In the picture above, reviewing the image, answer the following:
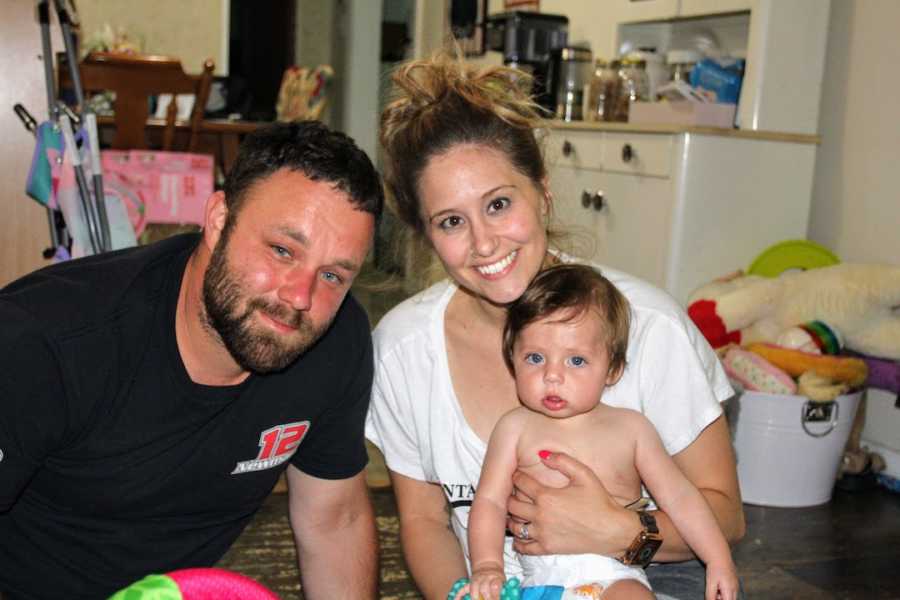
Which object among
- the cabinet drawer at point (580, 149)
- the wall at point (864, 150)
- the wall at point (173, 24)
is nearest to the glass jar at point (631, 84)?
the cabinet drawer at point (580, 149)

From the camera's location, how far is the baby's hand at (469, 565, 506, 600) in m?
1.44

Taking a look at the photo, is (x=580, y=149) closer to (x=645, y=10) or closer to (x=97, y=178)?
(x=645, y=10)

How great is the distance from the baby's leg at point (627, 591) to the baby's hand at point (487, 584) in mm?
150

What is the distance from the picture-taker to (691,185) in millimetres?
3418

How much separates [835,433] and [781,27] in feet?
4.83

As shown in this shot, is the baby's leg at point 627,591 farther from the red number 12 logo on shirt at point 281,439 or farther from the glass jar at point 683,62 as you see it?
the glass jar at point 683,62

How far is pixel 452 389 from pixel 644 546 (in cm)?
39

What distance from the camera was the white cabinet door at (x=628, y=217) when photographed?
3512 mm

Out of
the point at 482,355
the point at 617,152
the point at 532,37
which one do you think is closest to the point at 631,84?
the point at 617,152

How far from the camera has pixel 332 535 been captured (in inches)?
68.8

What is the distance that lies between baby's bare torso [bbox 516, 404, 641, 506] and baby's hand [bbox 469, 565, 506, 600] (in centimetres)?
18

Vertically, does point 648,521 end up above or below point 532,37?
below

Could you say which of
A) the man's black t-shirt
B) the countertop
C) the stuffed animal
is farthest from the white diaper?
the countertop

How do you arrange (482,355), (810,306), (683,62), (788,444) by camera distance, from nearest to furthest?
(482,355) → (788,444) → (810,306) → (683,62)
